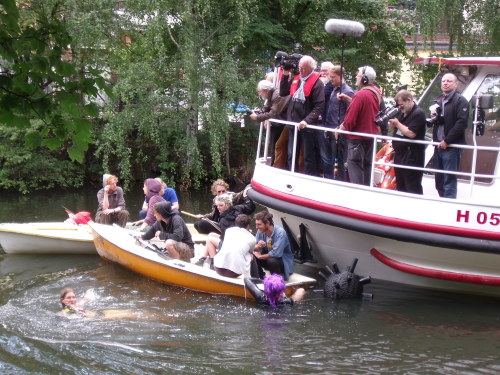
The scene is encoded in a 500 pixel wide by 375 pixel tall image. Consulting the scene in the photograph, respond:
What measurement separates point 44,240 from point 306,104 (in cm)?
529

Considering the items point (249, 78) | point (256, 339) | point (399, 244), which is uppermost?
point (249, 78)

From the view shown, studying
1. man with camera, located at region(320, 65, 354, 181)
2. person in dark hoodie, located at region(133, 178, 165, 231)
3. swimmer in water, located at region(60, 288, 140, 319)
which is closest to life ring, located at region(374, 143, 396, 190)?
man with camera, located at region(320, 65, 354, 181)

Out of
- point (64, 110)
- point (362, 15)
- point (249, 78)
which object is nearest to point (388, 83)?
point (362, 15)

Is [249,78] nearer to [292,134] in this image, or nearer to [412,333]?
[292,134]

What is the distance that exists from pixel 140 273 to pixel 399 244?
3996 millimetres

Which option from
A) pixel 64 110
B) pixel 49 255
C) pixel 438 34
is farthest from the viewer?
pixel 438 34

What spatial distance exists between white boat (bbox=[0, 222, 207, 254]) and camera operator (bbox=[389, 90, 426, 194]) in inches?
170

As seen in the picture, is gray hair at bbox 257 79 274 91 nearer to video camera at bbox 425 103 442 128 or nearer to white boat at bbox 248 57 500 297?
white boat at bbox 248 57 500 297

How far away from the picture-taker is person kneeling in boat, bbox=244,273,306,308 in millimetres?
9328

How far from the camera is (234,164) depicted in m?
21.4

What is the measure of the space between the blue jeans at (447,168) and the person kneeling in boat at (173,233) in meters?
3.71

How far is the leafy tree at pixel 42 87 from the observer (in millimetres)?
5645

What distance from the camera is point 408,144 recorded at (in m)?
9.17

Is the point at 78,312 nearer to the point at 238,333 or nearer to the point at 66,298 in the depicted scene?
the point at 66,298
